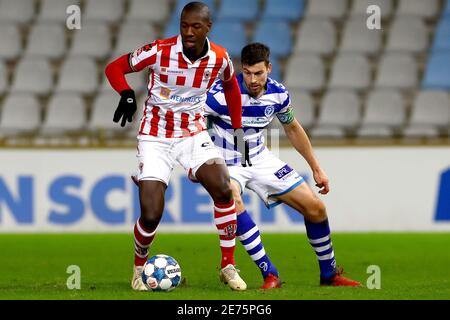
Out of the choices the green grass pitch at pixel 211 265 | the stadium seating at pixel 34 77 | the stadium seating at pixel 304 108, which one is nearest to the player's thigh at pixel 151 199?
the green grass pitch at pixel 211 265

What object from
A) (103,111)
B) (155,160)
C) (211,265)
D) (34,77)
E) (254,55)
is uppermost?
(254,55)

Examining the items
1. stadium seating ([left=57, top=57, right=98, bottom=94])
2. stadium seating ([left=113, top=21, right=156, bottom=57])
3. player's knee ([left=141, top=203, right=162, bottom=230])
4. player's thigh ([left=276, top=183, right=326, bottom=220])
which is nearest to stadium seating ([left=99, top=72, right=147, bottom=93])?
stadium seating ([left=57, top=57, right=98, bottom=94])

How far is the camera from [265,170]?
9.27 metres

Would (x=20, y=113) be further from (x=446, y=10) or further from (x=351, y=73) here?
(x=446, y=10)

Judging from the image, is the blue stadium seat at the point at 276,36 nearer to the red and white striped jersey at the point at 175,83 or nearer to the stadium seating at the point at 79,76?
the stadium seating at the point at 79,76

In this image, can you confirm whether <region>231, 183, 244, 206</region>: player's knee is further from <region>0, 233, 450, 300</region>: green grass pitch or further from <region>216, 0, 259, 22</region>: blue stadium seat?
<region>216, 0, 259, 22</region>: blue stadium seat

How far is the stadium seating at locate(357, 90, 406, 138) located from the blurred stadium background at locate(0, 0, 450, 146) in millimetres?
14

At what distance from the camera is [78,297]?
25.8 feet

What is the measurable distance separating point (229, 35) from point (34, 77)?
303 cm

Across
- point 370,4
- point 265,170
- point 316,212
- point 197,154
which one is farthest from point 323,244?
point 370,4

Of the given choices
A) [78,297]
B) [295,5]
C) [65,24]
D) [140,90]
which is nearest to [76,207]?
[140,90]

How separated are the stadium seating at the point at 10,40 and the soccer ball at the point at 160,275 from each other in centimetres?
1029

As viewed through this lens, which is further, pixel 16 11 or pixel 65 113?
pixel 16 11

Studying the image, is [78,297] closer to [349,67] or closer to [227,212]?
[227,212]
